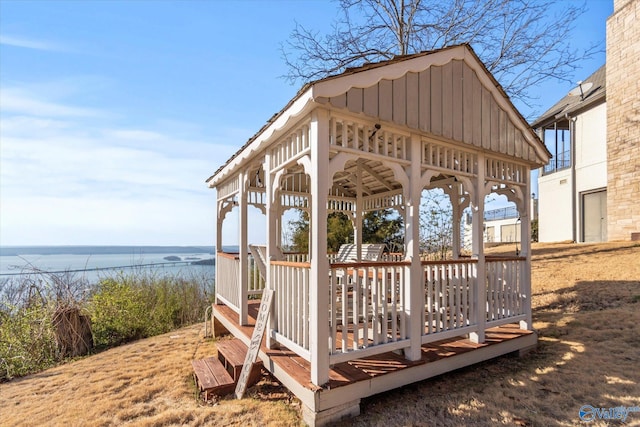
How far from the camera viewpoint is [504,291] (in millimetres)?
4820

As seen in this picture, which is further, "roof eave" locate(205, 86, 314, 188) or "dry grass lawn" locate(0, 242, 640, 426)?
"dry grass lawn" locate(0, 242, 640, 426)

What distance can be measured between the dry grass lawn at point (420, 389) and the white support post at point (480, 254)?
53cm

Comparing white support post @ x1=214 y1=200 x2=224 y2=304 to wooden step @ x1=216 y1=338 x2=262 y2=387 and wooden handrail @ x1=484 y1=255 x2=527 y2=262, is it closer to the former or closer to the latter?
wooden step @ x1=216 y1=338 x2=262 y2=387

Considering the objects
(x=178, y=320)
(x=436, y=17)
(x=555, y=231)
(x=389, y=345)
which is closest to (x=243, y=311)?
(x=389, y=345)

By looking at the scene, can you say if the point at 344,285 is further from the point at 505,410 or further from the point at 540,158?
the point at 540,158

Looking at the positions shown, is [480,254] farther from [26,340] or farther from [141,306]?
[26,340]

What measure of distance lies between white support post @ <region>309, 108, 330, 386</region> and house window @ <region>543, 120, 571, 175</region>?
15591 mm

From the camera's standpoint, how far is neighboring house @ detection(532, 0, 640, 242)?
11.4m

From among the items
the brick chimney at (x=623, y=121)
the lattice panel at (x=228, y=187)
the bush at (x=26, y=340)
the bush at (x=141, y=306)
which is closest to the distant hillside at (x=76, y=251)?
the bush at (x=141, y=306)

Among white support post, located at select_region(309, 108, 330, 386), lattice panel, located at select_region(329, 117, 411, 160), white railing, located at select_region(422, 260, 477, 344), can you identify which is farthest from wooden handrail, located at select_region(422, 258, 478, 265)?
white support post, located at select_region(309, 108, 330, 386)

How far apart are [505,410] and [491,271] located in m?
1.93

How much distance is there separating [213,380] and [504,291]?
13.3ft

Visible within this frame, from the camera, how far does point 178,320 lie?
8359 millimetres

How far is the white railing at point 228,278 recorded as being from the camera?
5.61m
